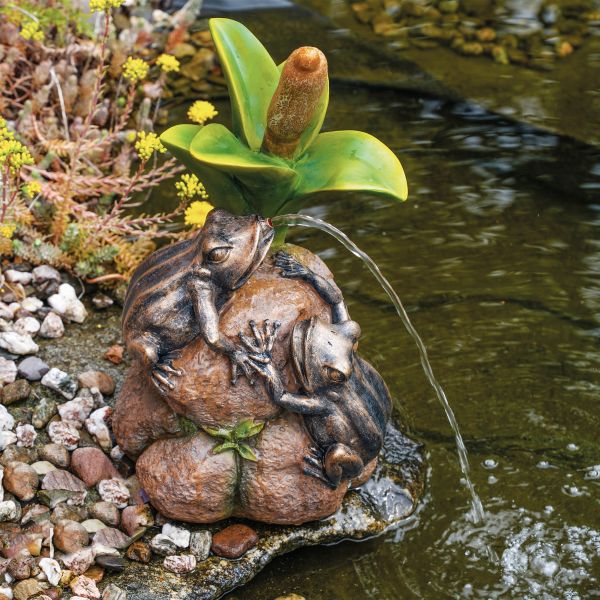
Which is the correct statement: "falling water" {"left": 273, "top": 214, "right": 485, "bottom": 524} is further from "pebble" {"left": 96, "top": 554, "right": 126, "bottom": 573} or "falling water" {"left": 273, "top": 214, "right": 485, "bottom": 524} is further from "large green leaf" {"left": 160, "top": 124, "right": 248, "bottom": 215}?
"pebble" {"left": 96, "top": 554, "right": 126, "bottom": 573}

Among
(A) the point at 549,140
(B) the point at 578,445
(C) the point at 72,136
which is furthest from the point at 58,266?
(A) the point at 549,140

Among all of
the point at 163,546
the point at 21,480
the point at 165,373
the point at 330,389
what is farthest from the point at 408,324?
the point at 21,480

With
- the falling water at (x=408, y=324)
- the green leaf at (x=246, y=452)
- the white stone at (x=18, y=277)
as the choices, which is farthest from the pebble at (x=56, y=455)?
the falling water at (x=408, y=324)

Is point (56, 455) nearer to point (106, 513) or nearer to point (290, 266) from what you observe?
point (106, 513)

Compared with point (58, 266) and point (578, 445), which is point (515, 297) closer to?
point (578, 445)

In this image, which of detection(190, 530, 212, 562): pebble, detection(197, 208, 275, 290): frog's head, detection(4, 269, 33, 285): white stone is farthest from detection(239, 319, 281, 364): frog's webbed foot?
detection(4, 269, 33, 285): white stone

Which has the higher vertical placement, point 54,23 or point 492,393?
point 54,23
